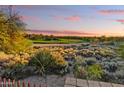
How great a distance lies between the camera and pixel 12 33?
14.7 feet

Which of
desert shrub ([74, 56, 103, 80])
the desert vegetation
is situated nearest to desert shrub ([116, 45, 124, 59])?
the desert vegetation

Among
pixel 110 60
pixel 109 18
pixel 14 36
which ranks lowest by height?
pixel 110 60

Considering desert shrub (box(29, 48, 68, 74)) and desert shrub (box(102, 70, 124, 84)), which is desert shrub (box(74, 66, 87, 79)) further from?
desert shrub (box(102, 70, 124, 84))

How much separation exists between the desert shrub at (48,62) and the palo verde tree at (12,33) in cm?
24

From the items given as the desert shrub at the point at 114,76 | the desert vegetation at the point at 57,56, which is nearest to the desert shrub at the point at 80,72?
the desert vegetation at the point at 57,56

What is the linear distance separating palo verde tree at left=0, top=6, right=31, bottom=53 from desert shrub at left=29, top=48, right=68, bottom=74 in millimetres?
237

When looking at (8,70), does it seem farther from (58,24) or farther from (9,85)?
(58,24)

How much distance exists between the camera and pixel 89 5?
172 inches

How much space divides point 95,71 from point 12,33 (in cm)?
135

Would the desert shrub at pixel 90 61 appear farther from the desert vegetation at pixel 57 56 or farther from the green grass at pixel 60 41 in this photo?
the green grass at pixel 60 41

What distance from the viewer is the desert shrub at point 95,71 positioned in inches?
173

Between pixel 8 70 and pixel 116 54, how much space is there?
160 centimetres

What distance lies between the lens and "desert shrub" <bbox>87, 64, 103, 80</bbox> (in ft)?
14.4
